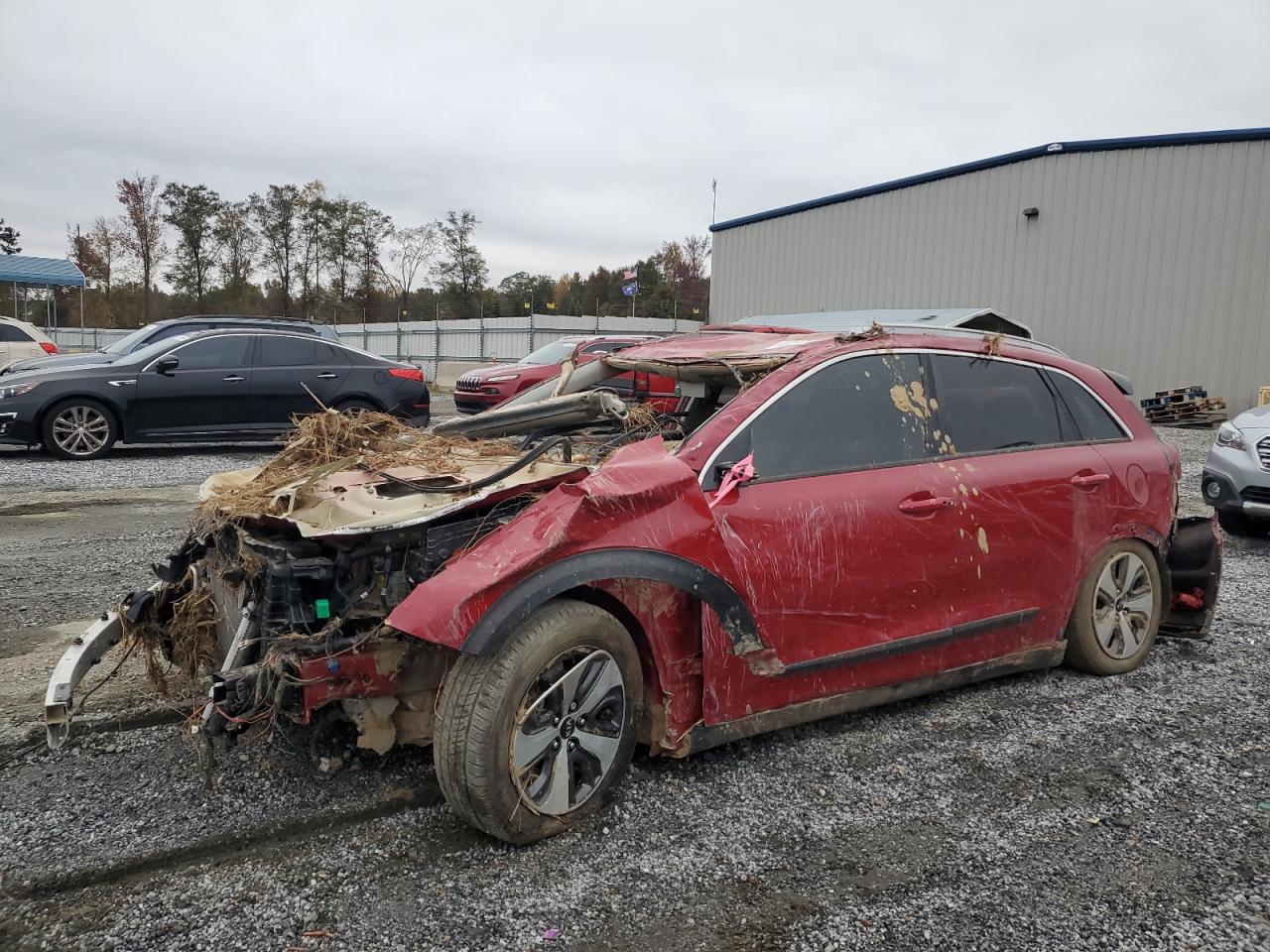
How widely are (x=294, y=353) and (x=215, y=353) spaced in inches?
35.4

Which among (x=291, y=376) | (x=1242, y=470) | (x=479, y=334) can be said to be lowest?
(x=1242, y=470)

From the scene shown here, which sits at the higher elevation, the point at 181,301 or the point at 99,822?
the point at 181,301

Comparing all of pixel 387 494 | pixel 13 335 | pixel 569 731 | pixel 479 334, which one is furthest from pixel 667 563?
pixel 479 334

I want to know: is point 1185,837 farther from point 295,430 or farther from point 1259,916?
point 295,430

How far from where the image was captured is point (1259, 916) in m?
2.64

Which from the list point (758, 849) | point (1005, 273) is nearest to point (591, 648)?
point (758, 849)

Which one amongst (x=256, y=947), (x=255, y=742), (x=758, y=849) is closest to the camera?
(x=256, y=947)

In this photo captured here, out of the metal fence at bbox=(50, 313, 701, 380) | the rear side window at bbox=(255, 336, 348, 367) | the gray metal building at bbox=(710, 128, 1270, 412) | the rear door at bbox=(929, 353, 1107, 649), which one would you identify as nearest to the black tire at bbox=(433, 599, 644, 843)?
the rear door at bbox=(929, 353, 1107, 649)

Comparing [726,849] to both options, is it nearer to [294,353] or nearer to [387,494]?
[387,494]

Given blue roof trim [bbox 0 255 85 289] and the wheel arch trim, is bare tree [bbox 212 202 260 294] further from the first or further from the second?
the wheel arch trim

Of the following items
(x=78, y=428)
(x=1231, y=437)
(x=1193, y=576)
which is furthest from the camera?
(x=78, y=428)

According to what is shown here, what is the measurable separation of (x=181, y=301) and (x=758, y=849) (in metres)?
44.7

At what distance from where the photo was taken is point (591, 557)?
2.88 m

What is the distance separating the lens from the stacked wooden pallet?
1727cm
